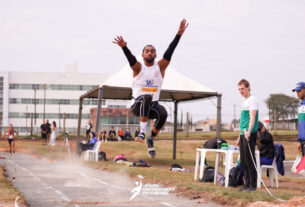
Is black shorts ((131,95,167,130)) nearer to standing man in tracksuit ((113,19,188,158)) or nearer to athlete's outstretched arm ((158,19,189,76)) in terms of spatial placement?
standing man in tracksuit ((113,19,188,158))

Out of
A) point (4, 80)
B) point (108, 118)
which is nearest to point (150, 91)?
point (108, 118)

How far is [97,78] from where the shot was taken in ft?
314

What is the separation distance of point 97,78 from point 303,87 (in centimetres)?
8787

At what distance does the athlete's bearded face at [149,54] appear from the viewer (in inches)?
267

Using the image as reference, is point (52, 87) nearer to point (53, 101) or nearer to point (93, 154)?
point (53, 101)

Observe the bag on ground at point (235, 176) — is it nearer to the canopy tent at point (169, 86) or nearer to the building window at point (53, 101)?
the canopy tent at point (169, 86)

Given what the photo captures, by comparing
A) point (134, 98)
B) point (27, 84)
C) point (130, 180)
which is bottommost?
point (130, 180)

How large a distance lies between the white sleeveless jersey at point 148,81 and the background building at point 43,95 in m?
84.3

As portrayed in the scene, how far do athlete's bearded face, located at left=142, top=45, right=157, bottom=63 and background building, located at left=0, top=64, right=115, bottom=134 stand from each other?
84.3 m

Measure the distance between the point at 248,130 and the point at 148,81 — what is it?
11.6 feet

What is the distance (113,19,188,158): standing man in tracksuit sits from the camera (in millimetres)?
6762

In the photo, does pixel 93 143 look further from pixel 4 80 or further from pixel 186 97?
pixel 4 80

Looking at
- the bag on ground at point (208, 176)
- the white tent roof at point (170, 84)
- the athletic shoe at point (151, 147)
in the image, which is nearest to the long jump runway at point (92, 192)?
the athletic shoe at point (151, 147)

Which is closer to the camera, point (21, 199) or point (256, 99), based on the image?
point (21, 199)
